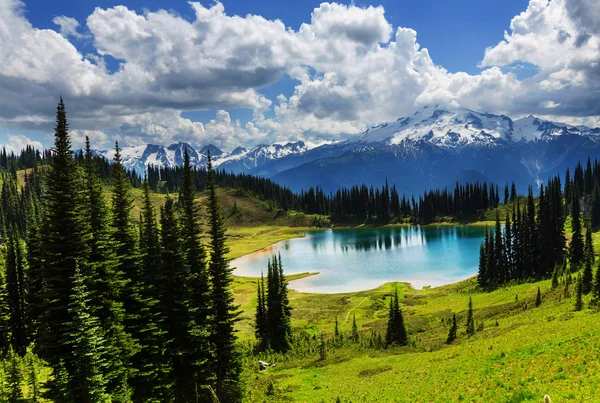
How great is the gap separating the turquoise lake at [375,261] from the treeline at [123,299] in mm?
71635

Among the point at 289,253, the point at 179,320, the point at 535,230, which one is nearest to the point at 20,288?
the point at 179,320

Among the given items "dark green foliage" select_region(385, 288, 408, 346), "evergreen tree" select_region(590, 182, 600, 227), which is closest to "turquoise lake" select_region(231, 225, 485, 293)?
"evergreen tree" select_region(590, 182, 600, 227)

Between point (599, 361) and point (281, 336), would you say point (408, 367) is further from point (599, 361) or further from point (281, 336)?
point (281, 336)

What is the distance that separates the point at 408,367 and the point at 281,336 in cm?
2625

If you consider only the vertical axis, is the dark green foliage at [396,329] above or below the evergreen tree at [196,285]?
below

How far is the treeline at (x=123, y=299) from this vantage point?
24734 millimetres

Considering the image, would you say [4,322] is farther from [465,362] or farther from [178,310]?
[465,362]

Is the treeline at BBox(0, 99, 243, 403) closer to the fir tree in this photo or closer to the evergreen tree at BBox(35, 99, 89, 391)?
the evergreen tree at BBox(35, 99, 89, 391)

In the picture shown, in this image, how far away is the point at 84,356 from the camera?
23219 mm

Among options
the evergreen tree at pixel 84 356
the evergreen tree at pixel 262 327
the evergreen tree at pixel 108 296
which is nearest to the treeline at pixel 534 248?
the evergreen tree at pixel 262 327

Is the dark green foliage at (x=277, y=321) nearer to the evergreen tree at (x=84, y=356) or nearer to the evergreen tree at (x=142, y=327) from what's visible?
the evergreen tree at (x=142, y=327)

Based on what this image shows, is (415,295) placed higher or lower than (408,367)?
lower

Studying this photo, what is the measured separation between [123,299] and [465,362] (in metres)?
29.7

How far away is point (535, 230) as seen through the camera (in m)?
96.4
